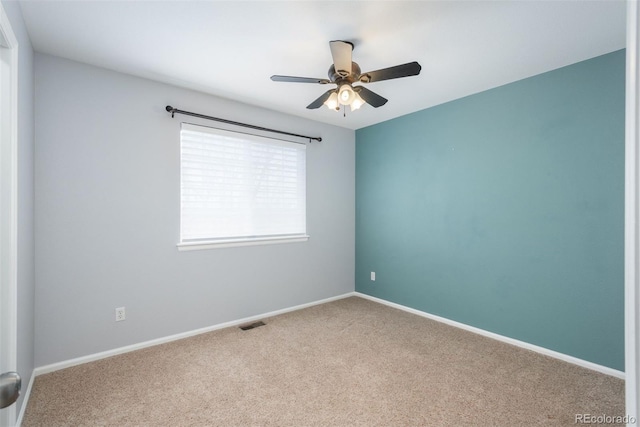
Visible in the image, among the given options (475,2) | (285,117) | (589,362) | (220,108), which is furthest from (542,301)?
(220,108)

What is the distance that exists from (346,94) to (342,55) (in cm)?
27

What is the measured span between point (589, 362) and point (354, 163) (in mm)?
3264

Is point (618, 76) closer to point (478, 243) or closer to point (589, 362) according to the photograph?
point (478, 243)

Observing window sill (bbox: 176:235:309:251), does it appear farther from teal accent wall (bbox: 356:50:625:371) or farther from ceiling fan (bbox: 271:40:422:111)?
ceiling fan (bbox: 271:40:422:111)

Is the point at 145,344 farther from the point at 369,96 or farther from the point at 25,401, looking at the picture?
the point at 369,96

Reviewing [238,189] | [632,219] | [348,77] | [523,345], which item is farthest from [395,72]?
[523,345]

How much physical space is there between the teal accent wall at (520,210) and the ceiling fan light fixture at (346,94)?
1.65 metres

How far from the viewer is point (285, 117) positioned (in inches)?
145

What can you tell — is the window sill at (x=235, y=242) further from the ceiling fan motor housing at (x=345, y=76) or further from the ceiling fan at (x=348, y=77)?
the ceiling fan motor housing at (x=345, y=76)

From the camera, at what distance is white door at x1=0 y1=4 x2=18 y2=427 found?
1.47 metres

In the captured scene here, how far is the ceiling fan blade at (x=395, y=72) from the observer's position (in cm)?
187

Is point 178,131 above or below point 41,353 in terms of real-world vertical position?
above

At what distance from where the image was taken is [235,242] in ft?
10.8

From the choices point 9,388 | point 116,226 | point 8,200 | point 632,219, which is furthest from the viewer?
point 116,226
